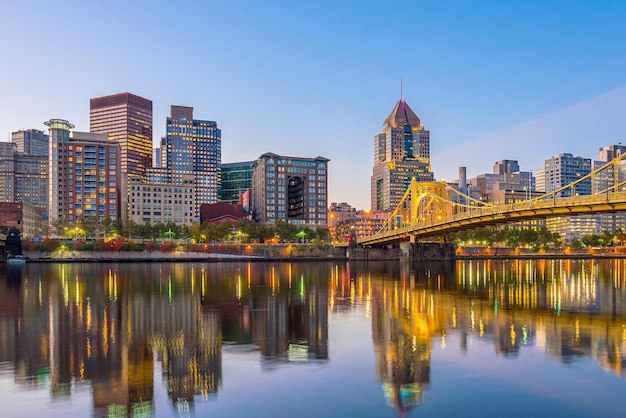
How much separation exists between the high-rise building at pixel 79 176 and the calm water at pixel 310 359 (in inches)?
6336

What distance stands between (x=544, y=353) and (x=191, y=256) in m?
109

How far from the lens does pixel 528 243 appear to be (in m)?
176

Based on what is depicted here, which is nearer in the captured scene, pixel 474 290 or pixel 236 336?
pixel 236 336

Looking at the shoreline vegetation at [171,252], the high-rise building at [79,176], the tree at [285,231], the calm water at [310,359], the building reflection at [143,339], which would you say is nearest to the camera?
the calm water at [310,359]

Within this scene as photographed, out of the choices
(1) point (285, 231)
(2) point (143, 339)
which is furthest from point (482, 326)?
(1) point (285, 231)

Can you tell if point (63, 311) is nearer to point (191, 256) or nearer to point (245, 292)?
point (245, 292)

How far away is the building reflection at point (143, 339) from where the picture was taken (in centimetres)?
1448

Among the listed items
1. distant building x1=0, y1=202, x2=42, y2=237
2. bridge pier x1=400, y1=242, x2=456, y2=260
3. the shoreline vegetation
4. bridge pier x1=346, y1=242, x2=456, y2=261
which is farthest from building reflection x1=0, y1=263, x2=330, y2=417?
distant building x1=0, y1=202, x2=42, y2=237

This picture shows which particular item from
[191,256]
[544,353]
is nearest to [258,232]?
[191,256]

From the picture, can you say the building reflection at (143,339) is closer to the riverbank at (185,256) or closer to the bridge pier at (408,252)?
the bridge pier at (408,252)

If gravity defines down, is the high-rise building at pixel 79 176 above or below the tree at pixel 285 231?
above

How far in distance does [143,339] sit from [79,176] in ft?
582

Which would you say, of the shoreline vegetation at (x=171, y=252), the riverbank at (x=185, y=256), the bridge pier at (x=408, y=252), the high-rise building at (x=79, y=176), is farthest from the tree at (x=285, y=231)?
the high-rise building at (x=79, y=176)

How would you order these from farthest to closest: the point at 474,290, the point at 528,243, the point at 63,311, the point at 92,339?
the point at 528,243 < the point at 474,290 < the point at 63,311 < the point at 92,339
